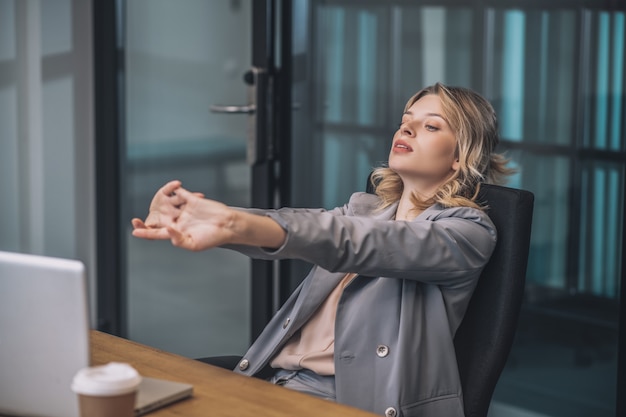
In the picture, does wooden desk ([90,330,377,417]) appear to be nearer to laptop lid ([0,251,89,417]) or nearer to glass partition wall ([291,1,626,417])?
laptop lid ([0,251,89,417])

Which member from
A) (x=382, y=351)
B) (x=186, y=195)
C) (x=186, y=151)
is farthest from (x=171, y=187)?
(x=186, y=151)

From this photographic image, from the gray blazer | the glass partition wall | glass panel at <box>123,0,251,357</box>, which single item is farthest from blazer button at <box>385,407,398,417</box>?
glass panel at <box>123,0,251,357</box>

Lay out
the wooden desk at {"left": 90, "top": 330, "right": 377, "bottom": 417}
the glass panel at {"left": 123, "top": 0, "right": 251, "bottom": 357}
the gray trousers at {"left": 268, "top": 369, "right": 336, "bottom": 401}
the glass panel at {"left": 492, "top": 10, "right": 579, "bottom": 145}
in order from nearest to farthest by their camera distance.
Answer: the wooden desk at {"left": 90, "top": 330, "right": 377, "bottom": 417}
the gray trousers at {"left": 268, "top": 369, "right": 336, "bottom": 401}
the glass panel at {"left": 492, "top": 10, "right": 579, "bottom": 145}
the glass panel at {"left": 123, "top": 0, "right": 251, "bottom": 357}

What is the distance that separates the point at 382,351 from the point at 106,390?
2.50ft

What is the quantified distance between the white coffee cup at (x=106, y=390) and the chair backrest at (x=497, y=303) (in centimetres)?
84

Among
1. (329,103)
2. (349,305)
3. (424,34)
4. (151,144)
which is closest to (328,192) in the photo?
(329,103)

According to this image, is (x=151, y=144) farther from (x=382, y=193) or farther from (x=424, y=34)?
(x=382, y=193)

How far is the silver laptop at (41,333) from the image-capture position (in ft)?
4.42

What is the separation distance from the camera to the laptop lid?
135cm

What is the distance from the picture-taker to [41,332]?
4.55 ft

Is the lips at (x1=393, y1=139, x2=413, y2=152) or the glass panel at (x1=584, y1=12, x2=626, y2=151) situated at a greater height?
the glass panel at (x1=584, y1=12, x2=626, y2=151)

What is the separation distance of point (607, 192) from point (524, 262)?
0.76 m

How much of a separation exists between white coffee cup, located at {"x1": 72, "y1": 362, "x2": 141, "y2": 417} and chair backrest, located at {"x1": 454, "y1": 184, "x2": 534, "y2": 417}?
844 mm

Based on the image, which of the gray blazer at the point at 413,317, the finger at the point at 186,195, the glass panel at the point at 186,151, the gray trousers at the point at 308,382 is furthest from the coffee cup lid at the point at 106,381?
the glass panel at the point at 186,151
